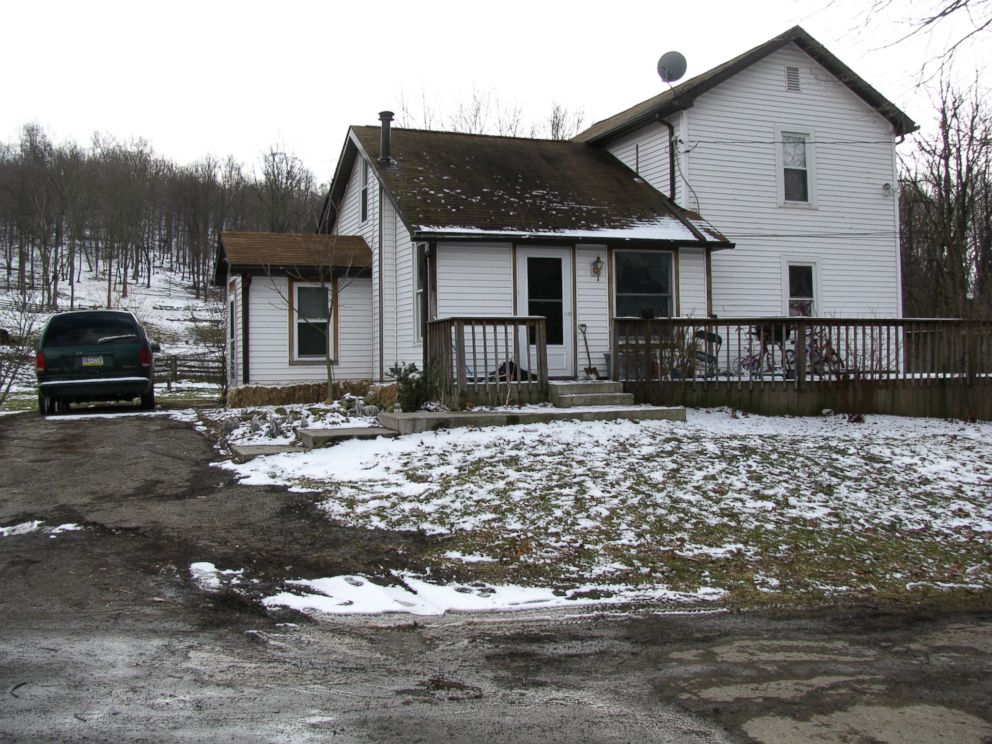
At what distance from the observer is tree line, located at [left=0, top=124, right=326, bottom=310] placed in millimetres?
48844

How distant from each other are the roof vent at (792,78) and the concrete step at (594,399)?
899 centimetres

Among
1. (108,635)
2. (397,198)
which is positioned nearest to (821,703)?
(108,635)

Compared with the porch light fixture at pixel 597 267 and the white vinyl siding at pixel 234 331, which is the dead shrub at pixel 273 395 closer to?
the white vinyl siding at pixel 234 331

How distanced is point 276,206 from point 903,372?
129ft

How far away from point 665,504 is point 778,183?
11.5 meters

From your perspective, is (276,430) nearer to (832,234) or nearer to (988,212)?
(832,234)

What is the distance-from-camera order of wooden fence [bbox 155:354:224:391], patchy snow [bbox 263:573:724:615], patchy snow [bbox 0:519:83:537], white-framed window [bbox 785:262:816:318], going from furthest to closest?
wooden fence [bbox 155:354:224:391]
white-framed window [bbox 785:262:816:318]
patchy snow [bbox 0:519:83:537]
patchy snow [bbox 263:573:724:615]

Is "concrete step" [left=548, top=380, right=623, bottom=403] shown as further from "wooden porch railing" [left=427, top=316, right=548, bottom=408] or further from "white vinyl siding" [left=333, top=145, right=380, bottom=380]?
"white vinyl siding" [left=333, top=145, right=380, bottom=380]

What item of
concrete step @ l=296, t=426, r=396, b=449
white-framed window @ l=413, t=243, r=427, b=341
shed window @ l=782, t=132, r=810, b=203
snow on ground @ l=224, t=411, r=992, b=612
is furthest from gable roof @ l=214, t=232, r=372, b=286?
shed window @ l=782, t=132, r=810, b=203

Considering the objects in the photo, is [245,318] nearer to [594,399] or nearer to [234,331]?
[234,331]

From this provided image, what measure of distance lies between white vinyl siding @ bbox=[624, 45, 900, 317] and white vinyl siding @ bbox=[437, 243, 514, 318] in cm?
437

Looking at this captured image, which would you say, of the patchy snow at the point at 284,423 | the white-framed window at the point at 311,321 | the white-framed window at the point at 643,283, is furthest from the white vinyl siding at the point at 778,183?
the patchy snow at the point at 284,423

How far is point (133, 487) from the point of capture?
8195 millimetres

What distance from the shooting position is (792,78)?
56.3 feet
